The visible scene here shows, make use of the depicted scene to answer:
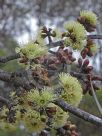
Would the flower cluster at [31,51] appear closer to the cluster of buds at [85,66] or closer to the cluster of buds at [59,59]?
the cluster of buds at [59,59]

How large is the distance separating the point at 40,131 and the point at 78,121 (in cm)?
170

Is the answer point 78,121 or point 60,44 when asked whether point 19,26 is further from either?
point 60,44

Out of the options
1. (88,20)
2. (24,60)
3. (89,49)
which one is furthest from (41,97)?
(88,20)

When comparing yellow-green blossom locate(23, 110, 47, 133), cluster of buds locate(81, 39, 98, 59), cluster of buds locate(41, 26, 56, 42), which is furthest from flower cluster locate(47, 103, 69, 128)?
cluster of buds locate(41, 26, 56, 42)

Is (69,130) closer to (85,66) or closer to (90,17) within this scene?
(85,66)

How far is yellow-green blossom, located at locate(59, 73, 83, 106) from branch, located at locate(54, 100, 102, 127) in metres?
0.04

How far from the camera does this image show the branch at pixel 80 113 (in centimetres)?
162

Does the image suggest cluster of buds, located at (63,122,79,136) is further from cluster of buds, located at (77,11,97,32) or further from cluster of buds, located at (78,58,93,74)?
cluster of buds, located at (77,11,97,32)

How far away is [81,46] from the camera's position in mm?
1994

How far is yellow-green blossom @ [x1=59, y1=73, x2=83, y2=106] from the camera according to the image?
1.73m

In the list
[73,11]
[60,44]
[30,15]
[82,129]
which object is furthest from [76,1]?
[60,44]

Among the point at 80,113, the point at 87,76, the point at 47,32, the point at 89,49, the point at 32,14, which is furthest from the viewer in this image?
the point at 32,14

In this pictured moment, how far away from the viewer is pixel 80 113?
1.65m

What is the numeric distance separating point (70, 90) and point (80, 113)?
0.12 m
